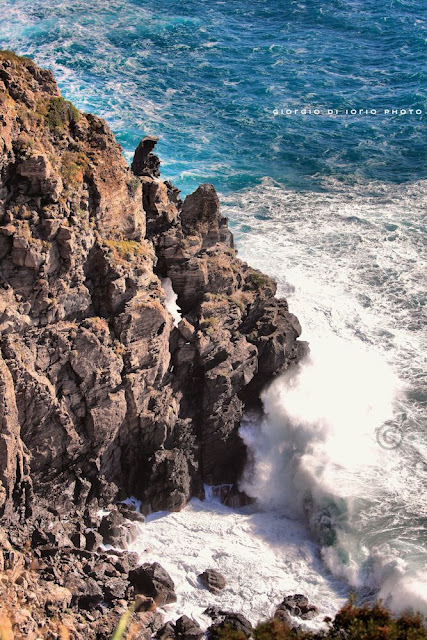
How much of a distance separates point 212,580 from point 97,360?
12833mm

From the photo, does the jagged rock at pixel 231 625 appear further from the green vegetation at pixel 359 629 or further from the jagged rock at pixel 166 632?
the jagged rock at pixel 166 632

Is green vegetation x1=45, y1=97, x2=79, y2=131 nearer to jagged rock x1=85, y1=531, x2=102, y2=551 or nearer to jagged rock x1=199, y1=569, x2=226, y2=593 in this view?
jagged rock x1=85, y1=531, x2=102, y2=551

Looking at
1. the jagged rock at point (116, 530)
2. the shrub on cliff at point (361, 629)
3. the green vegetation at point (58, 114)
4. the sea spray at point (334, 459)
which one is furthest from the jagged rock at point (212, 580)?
the green vegetation at point (58, 114)

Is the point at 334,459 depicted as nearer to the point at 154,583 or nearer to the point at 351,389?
the point at 351,389

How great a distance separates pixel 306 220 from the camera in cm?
7144

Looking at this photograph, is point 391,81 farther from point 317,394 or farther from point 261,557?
point 261,557

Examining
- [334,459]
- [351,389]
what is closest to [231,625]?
[334,459]

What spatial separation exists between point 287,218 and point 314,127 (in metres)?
22.7

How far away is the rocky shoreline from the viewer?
3253cm

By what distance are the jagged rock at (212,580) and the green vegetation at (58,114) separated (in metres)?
24.5


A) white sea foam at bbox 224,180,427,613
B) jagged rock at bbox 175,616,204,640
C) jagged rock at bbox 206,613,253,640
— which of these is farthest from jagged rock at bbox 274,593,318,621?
jagged rock at bbox 175,616,204,640

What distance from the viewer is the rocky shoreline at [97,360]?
3253 centimetres

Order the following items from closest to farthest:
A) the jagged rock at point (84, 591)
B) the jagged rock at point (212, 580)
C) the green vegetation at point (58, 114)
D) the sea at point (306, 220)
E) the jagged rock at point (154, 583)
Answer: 1. the jagged rock at point (84, 591)
2. the jagged rock at point (154, 583)
3. the jagged rock at point (212, 580)
4. the green vegetation at point (58, 114)
5. the sea at point (306, 220)

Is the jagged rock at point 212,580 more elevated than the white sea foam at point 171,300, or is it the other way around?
the white sea foam at point 171,300
